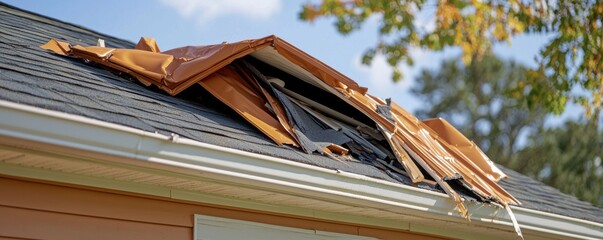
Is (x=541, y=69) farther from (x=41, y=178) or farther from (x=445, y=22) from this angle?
(x=41, y=178)

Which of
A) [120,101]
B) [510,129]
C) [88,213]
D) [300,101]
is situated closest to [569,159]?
[510,129]

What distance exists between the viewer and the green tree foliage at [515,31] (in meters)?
11.3

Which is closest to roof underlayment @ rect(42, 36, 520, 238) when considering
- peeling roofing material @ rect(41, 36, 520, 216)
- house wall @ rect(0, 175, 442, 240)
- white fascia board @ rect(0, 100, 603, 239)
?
peeling roofing material @ rect(41, 36, 520, 216)

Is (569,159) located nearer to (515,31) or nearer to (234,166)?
(515,31)

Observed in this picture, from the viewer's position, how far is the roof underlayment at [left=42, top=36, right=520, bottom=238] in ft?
19.9

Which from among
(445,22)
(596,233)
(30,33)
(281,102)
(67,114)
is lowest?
(596,233)

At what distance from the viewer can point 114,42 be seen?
333 inches

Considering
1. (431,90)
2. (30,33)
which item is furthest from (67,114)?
(431,90)

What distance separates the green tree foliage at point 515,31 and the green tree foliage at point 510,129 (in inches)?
505

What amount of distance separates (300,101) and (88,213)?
2192mm

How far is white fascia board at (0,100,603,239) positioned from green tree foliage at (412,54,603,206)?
2372 centimetres

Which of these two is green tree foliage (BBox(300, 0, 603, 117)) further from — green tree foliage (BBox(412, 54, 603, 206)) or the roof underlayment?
green tree foliage (BBox(412, 54, 603, 206))

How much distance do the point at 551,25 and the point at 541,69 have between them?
548mm

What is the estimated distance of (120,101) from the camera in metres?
5.30
